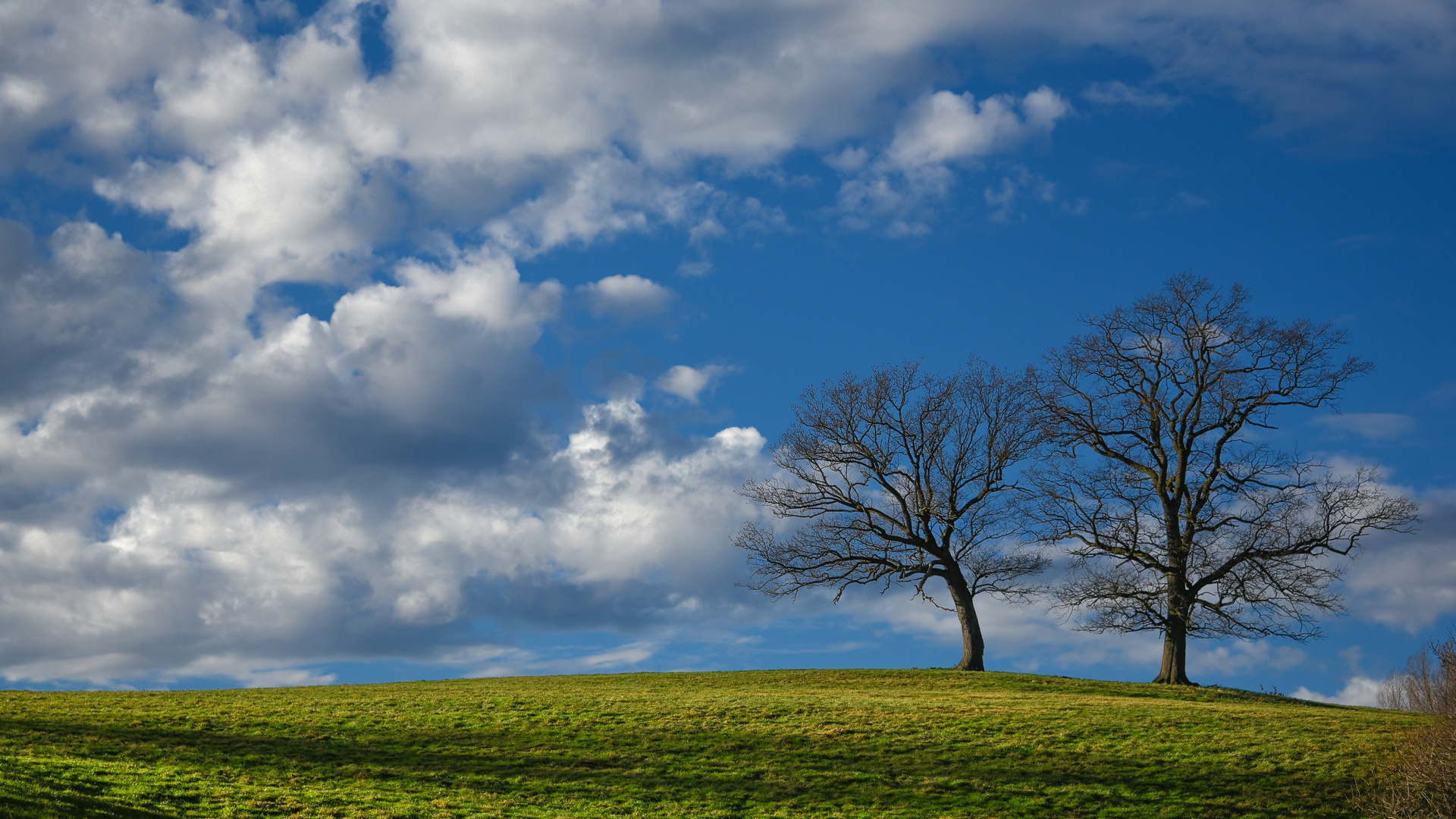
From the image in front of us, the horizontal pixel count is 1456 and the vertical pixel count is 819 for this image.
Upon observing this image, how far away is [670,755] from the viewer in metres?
19.8

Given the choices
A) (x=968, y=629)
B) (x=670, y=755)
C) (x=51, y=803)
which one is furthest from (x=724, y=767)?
(x=968, y=629)

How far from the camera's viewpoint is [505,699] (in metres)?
25.9

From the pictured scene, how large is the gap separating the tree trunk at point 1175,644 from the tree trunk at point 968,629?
6083 millimetres

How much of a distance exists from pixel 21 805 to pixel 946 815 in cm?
1369

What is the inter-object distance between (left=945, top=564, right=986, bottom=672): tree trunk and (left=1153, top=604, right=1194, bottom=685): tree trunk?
20.0 ft

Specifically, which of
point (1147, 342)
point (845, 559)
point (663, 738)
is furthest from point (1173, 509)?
point (663, 738)

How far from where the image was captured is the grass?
1661cm

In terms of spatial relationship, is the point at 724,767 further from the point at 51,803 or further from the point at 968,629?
the point at 968,629

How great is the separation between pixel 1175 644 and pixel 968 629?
716cm

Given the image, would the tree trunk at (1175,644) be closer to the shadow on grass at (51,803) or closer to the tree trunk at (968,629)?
the tree trunk at (968,629)

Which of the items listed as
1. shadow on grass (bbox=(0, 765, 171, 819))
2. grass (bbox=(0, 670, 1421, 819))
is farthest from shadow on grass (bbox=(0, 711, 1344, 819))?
shadow on grass (bbox=(0, 765, 171, 819))

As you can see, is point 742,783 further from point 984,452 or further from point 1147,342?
point 1147,342

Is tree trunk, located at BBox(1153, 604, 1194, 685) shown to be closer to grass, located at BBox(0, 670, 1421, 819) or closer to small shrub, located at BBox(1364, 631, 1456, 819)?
grass, located at BBox(0, 670, 1421, 819)

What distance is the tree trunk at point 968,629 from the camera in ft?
122
